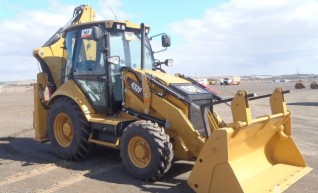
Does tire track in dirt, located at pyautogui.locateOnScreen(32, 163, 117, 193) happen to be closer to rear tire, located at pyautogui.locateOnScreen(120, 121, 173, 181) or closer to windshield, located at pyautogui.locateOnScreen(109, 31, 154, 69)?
rear tire, located at pyautogui.locateOnScreen(120, 121, 173, 181)

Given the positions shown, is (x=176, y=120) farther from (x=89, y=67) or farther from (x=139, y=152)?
(x=89, y=67)

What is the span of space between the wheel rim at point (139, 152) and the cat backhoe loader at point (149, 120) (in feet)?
0.05

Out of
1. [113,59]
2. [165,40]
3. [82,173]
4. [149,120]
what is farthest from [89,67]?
[82,173]

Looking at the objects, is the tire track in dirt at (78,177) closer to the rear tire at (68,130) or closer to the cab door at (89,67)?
the rear tire at (68,130)

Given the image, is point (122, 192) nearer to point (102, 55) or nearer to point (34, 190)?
point (34, 190)

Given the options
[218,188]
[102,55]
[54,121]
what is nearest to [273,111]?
[218,188]

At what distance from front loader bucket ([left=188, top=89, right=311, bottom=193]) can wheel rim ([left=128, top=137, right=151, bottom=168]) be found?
1089 millimetres

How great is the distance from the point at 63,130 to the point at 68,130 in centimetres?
20

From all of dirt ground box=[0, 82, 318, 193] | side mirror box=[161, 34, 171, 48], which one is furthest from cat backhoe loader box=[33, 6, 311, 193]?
dirt ground box=[0, 82, 318, 193]

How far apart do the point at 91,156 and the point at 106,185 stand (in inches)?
74.9

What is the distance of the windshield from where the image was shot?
24.5ft

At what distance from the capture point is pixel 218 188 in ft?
17.0

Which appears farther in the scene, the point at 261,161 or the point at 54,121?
the point at 54,121

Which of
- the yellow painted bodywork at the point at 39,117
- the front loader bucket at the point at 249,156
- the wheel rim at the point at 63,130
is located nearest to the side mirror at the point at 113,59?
the wheel rim at the point at 63,130
